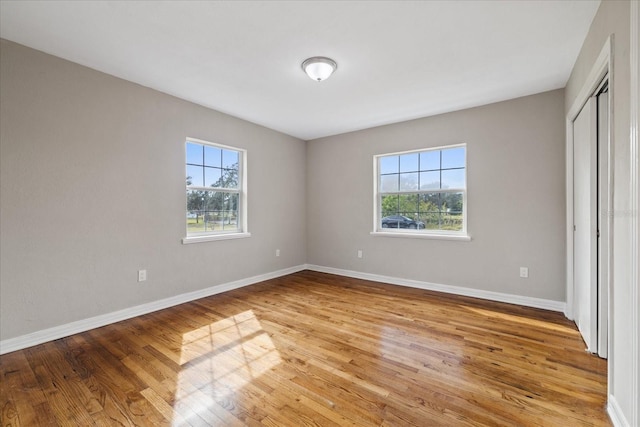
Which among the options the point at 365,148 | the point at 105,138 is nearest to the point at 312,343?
the point at 105,138

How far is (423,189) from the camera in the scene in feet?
13.6

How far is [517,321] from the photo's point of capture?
2.85 meters

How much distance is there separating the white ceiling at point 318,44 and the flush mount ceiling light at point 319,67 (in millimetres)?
61

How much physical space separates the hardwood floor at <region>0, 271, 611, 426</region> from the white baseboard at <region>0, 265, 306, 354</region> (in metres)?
0.09

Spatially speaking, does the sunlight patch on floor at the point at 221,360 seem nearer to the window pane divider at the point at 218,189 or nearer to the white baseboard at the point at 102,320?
the white baseboard at the point at 102,320

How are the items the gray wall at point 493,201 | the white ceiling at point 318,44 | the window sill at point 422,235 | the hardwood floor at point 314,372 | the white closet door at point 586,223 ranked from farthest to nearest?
the window sill at point 422,235 < the gray wall at point 493,201 < the white closet door at point 586,223 < the white ceiling at point 318,44 < the hardwood floor at point 314,372

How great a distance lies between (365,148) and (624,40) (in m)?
3.30

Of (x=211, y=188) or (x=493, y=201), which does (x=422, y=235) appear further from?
(x=211, y=188)

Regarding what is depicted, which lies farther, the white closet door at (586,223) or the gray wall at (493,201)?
the gray wall at (493,201)

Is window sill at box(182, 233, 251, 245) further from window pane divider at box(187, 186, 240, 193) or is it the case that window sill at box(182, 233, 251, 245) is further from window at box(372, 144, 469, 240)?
window at box(372, 144, 469, 240)

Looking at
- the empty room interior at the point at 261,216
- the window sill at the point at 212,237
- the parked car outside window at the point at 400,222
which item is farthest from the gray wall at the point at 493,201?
the window sill at the point at 212,237

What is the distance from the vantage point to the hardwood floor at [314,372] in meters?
1.57

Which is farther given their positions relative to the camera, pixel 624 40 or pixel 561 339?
pixel 561 339

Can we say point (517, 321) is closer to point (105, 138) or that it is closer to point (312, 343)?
point (312, 343)
